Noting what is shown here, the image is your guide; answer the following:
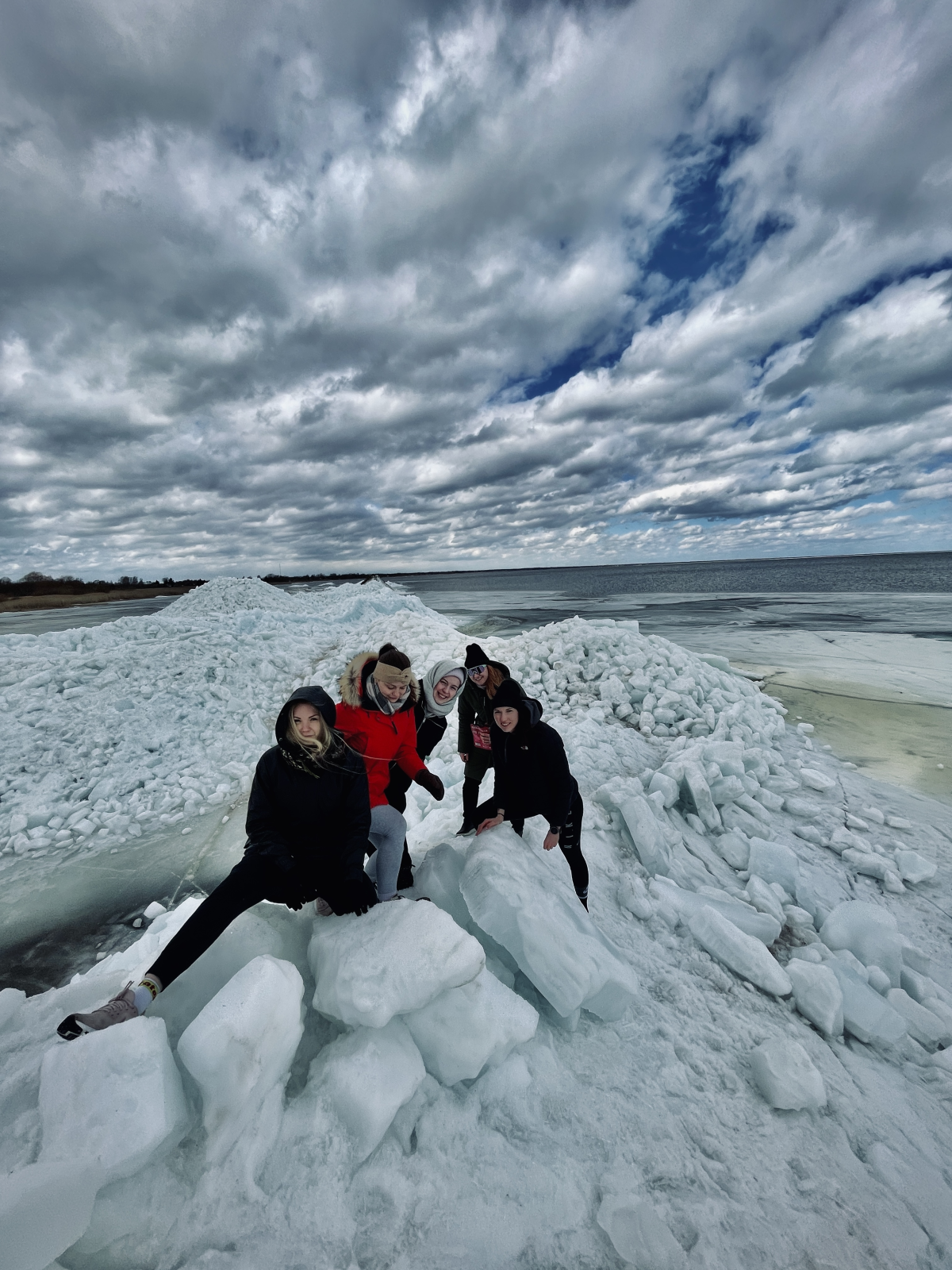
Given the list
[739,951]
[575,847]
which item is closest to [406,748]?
[575,847]

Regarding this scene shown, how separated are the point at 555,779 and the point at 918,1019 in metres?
2.47

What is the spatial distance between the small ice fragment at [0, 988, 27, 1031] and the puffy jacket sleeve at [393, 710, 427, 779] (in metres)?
1.94

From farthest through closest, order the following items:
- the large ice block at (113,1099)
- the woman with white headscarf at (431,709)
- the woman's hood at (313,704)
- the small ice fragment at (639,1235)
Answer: the woman with white headscarf at (431,709)
the woman's hood at (313,704)
the small ice fragment at (639,1235)
the large ice block at (113,1099)

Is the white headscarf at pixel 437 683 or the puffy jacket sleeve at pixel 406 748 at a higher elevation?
the white headscarf at pixel 437 683

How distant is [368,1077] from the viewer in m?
1.97

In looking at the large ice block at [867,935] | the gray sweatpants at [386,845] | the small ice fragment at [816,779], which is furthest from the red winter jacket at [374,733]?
the small ice fragment at [816,779]

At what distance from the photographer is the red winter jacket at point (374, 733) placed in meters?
3.13

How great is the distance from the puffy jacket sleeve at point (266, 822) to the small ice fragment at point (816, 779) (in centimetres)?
586

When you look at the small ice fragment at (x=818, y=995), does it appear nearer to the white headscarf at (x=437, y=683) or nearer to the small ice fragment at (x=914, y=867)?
the small ice fragment at (x=914, y=867)

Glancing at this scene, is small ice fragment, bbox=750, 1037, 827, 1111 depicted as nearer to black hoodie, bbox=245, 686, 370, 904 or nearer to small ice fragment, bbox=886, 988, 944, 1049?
small ice fragment, bbox=886, 988, 944, 1049

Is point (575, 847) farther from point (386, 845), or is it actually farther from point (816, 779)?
point (816, 779)

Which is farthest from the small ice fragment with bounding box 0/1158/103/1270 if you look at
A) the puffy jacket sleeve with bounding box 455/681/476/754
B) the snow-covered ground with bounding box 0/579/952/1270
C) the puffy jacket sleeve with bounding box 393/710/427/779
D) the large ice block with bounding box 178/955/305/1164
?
the puffy jacket sleeve with bounding box 455/681/476/754

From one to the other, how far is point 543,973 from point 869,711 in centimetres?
925

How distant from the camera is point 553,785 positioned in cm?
316
